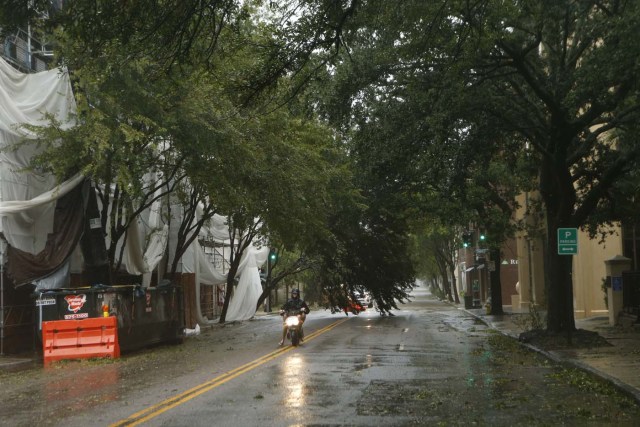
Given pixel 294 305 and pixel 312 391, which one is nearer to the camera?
pixel 312 391

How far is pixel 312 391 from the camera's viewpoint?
11297 millimetres

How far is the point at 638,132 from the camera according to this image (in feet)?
50.9

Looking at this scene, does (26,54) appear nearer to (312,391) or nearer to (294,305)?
(294,305)

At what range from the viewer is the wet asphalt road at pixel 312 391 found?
917cm

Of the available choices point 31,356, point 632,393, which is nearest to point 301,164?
point 31,356

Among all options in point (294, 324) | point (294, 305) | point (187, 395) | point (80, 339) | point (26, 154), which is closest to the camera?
point (187, 395)

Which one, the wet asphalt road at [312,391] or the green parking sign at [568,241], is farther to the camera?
the green parking sign at [568,241]

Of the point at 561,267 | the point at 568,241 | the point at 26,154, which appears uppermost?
the point at 26,154

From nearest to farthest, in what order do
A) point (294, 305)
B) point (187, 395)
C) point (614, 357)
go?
point (187, 395) < point (614, 357) < point (294, 305)

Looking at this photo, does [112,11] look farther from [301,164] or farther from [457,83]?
[301,164]

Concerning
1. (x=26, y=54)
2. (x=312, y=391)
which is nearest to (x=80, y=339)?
(x=312, y=391)

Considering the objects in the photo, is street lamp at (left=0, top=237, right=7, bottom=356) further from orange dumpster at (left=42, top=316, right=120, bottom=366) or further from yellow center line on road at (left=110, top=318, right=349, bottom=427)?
yellow center line on road at (left=110, top=318, right=349, bottom=427)

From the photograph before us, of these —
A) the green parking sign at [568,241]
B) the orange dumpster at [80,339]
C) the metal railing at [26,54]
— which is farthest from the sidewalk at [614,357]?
the metal railing at [26,54]

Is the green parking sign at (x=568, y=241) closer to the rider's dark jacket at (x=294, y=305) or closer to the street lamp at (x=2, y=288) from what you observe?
the rider's dark jacket at (x=294, y=305)
